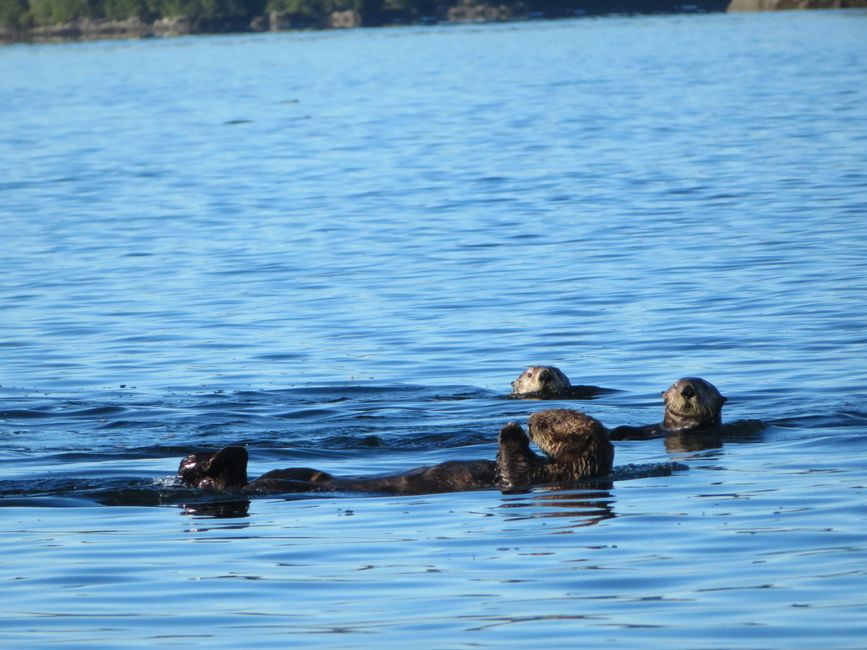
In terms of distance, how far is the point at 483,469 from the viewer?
8391 millimetres

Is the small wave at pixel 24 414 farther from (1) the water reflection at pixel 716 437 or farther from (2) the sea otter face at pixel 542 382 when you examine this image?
(1) the water reflection at pixel 716 437

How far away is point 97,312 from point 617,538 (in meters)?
8.99

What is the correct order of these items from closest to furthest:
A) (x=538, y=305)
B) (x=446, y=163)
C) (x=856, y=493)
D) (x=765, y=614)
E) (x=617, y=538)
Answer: (x=765, y=614)
(x=617, y=538)
(x=856, y=493)
(x=538, y=305)
(x=446, y=163)

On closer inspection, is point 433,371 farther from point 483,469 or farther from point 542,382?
point 483,469

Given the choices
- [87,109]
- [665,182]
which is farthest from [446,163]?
[87,109]

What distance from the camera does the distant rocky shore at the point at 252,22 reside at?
120 metres

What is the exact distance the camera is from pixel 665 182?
2366cm

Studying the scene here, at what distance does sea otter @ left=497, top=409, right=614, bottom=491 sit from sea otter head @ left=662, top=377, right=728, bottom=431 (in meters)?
1.43

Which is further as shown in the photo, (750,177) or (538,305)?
(750,177)

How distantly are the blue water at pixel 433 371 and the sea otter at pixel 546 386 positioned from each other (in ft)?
0.51

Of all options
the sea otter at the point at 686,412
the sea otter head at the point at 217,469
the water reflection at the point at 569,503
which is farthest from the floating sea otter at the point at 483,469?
the sea otter at the point at 686,412

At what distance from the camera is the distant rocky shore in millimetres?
120500

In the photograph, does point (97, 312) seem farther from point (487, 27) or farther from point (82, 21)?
point (82, 21)

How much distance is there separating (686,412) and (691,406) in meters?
0.05
